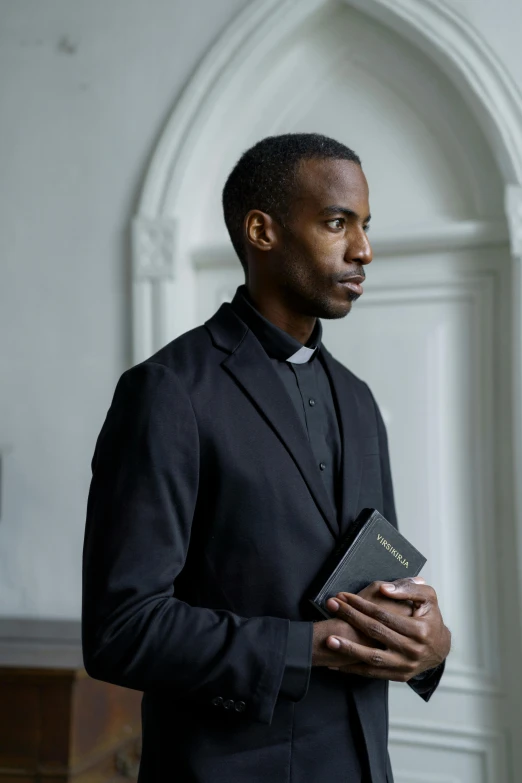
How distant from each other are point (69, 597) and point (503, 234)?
211 cm

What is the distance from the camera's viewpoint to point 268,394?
136 centimetres

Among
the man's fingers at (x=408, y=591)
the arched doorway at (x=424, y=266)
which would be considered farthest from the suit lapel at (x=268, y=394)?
the arched doorway at (x=424, y=266)

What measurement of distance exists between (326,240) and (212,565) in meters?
0.57

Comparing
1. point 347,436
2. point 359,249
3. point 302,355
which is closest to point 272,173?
point 359,249

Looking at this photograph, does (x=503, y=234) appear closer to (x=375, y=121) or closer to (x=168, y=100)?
(x=375, y=121)

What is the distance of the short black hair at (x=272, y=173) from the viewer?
1453mm

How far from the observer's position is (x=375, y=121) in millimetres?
3057

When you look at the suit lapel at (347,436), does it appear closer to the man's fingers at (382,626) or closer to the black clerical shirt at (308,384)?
the black clerical shirt at (308,384)

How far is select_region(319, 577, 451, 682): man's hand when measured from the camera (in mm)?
1207

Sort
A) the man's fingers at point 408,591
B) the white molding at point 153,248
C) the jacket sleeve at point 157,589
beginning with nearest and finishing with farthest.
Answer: the jacket sleeve at point 157,589 < the man's fingers at point 408,591 < the white molding at point 153,248

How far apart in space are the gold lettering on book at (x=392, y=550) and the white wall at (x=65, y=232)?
2.03 m

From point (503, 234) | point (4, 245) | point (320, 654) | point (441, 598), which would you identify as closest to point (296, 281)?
point (320, 654)

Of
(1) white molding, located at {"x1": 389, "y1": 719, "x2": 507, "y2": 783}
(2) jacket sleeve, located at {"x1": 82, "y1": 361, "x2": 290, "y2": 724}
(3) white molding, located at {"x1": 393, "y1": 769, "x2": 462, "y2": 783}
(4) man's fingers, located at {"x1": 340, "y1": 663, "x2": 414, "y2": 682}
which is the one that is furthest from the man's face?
(3) white molding, located at {"x1": 393, "y1": 769, "x2": 462, "y2": 783}

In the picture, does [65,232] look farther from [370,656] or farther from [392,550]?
[370,656]
